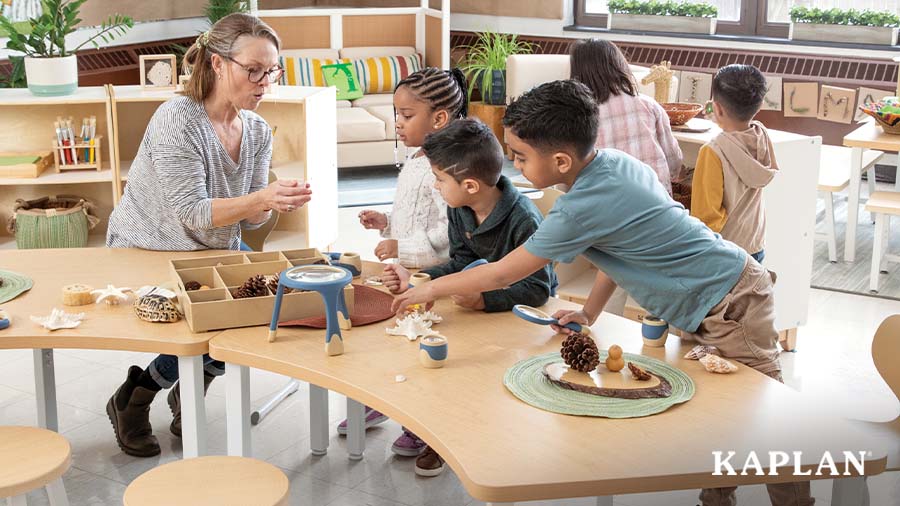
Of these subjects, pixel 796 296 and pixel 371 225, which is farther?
pixel 796 296

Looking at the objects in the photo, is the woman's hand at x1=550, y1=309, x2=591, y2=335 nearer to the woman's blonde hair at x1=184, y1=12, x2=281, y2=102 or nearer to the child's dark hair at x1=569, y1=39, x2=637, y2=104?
the woman's blonde hair at x1=184, y1=12, x2=281, y2=102

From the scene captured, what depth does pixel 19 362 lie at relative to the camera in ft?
13.5

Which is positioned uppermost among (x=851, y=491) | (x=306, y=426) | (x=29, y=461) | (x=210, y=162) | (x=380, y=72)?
(x=380, y=72)

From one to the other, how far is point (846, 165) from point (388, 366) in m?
4.31

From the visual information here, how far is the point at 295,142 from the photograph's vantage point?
5234 millimetres

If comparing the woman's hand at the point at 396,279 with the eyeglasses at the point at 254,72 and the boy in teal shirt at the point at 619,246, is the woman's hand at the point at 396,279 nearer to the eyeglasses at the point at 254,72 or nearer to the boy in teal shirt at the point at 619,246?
the boy in teal shirt at the point at 619,246

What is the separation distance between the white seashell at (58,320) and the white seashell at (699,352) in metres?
1.43

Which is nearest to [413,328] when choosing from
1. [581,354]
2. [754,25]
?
[581,354]

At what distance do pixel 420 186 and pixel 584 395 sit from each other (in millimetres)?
1069

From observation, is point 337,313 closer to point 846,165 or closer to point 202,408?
point 202,408

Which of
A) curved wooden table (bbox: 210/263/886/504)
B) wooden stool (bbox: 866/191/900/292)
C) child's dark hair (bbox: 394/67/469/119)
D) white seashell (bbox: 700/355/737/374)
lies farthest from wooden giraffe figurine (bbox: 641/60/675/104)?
white seashell (bbox: 700/355/737/374)

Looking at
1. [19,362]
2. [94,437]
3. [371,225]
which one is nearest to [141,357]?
[19,362]

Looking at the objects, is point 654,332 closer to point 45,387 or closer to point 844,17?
point 45,387

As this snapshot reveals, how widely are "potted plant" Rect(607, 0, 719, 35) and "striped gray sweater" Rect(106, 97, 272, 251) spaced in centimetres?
565
